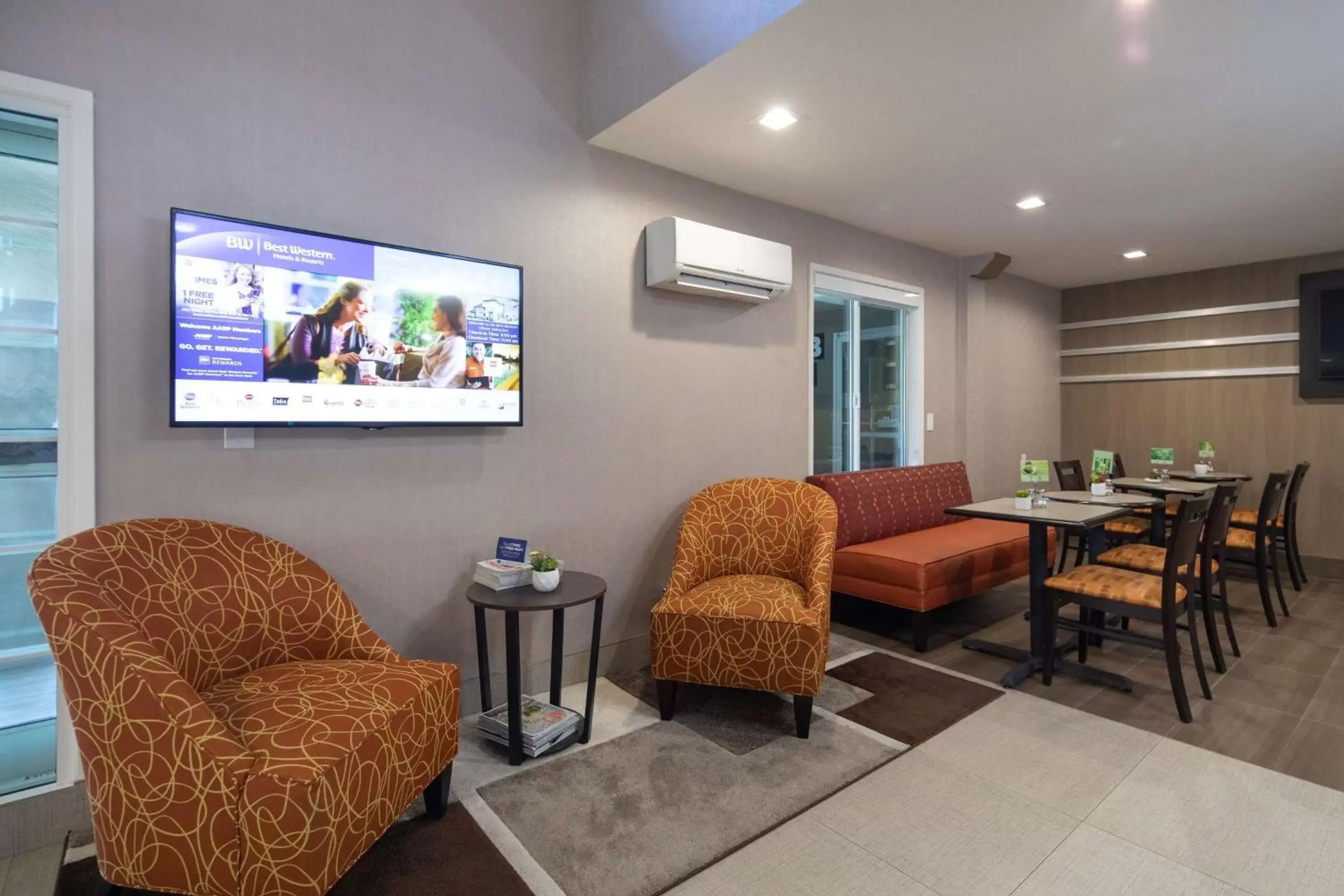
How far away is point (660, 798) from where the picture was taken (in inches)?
87.4

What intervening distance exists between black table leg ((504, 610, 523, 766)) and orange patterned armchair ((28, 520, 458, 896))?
297 mm

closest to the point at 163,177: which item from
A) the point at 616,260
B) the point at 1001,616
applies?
the point at 616,260

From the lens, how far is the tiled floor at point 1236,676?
8.46ft

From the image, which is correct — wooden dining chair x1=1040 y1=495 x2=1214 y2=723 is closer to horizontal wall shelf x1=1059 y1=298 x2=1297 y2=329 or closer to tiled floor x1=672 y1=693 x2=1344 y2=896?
tiled floor x1=672 y1=693 x2=1344 y2=896

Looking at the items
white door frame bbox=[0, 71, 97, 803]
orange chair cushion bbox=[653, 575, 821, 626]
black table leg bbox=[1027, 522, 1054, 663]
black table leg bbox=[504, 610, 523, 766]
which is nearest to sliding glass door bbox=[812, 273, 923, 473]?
black table leg bbox=[1027, 522, 1054, 663]

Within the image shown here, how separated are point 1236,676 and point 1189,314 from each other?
4024 mm

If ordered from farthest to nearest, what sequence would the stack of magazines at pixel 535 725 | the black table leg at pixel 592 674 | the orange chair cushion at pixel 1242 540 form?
1. the orange chair cushion at pixel 1242 540
2. the black table leg at pixel 592 674
3. the stack of magazines at pixel 535 725

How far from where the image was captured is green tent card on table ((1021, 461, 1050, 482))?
3.53 metres

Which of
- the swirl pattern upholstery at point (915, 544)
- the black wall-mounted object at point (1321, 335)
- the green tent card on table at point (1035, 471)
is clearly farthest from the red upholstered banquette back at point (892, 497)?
the black wall-mounted object at point (1321, 335)

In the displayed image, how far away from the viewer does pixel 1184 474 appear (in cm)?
538

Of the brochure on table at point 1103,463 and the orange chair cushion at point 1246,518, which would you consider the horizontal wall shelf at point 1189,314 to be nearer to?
the orange chair cushion at point 1246,518

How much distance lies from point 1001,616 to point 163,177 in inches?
183

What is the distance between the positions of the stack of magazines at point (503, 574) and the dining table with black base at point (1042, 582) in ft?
7.40

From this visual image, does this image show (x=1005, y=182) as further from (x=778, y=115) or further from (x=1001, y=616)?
(x=1001, y=616)
